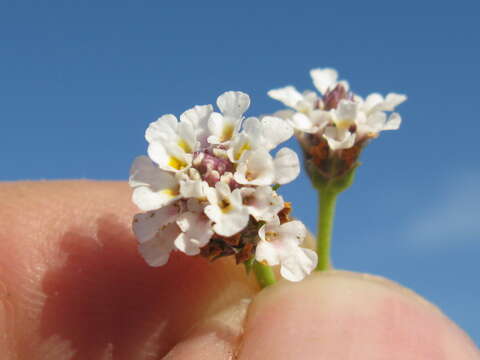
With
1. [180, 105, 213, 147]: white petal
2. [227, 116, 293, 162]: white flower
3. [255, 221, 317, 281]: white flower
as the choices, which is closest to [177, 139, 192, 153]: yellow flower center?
[180, 105, 213, 147]: white petal

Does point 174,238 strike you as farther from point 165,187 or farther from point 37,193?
point 37,193

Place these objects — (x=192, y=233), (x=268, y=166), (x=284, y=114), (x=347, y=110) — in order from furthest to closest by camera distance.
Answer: (x=284, y=114), (x=347, y=110), (x=268, y=166), (x=192, y=233)

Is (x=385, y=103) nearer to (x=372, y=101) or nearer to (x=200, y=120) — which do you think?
(x=372, y=101)

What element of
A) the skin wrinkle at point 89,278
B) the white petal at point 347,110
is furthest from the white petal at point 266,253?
the white petal at point 347,110

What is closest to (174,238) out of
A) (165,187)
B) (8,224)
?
(165,187)

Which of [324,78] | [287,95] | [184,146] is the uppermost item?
[324,78]

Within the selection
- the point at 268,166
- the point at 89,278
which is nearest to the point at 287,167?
the point at 268,166

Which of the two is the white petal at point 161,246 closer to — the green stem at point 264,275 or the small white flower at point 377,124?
the green stem at point 264,275
